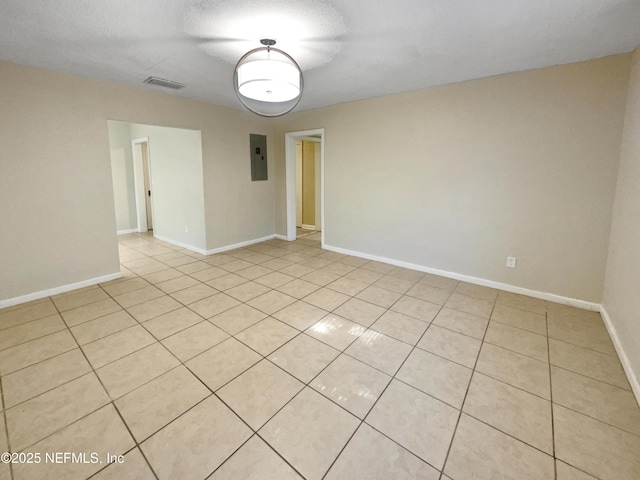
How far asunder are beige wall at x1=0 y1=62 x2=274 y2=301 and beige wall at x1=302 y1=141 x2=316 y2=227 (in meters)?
3.08

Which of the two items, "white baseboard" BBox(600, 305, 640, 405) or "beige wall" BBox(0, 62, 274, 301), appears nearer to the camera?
"white baseboard" BBox(600, 305, 640, 405)

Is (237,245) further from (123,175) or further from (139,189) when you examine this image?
(123,175)

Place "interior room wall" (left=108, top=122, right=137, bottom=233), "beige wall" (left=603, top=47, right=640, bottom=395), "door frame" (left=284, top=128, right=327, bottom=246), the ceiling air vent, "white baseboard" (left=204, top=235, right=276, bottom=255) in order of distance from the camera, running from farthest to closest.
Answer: "interior room wall" (left=108, top=122, right=137, bottom=233) → "door frame" (left=284, top=128, right=327, bottom=246) → "white baseboard" (left=204, top=235, right=276, bottom=255) → the ceiling air vent → "beige wall" (left=603, top=47, right=640, bottom=395)

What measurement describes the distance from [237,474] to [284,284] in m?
2.22

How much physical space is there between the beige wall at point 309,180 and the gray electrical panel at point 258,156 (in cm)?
158

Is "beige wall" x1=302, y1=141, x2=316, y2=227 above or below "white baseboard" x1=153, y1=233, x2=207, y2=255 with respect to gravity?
above

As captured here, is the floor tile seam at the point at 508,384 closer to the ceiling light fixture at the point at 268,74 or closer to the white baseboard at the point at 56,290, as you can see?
the ceiling light fixture at the point at 268,74

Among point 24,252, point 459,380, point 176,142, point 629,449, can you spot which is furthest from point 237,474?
point 176,142

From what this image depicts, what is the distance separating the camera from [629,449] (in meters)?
1.37

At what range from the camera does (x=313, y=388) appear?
1759mm

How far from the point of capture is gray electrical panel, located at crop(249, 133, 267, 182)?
4.98m

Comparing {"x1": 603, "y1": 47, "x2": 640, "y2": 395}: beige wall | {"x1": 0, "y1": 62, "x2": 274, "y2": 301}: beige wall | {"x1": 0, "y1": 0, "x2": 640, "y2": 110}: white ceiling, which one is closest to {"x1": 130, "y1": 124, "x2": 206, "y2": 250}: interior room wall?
{"x1": 0, "y1": 62, "x2": 274, "y2": 301}: beige wall

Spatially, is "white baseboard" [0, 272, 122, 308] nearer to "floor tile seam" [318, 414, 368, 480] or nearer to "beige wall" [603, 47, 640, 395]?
"floor tile seam" [318, 414, 368, 480]

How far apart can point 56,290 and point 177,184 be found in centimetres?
236
